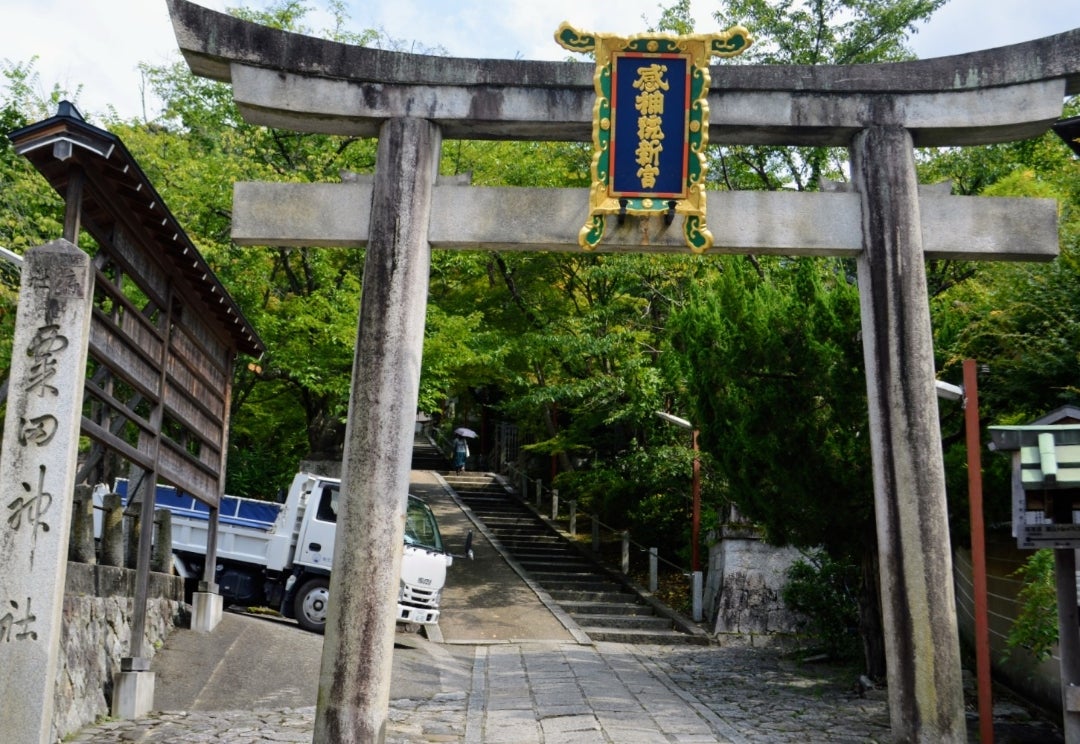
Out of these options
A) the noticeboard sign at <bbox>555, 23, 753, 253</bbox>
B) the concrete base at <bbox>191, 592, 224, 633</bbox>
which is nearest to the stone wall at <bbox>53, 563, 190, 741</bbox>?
the concrete base at <bbox>191, 592, 224, 633</bbox>

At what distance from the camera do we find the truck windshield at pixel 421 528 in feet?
55.7

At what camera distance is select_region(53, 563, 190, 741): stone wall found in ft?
29.0

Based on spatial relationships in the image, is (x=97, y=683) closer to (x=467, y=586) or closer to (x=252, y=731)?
(x=252, y=731)

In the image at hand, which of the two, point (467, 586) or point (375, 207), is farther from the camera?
point (467, 586)

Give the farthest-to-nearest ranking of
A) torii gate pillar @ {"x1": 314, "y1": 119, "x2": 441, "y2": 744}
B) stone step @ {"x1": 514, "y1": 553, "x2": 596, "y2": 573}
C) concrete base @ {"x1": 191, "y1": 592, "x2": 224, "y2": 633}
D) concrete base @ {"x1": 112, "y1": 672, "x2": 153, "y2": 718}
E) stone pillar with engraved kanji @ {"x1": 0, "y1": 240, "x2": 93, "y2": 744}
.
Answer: stone step @ {"x1": 514, "y1": 553, "x2": 596, "y2": 573} → concrete base @ {"x1": 191, "y1": 592, "x2": 224, "y2": 633} → concrete base @ {"x1": 112, "y1": 672, "x2": 153, "y2": 718} → torii gate pillar @ {"x1": 314, "y1": 119, "x2": 441, "y2": 744} → stone pillar with engraved kanji @ {"x1": 0, "y1": 240, "x2": 93, "y2": 744}

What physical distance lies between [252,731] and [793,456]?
23.9 feet

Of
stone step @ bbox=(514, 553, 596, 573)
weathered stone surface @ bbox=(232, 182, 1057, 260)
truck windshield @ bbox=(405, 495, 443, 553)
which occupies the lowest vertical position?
stone step @ bbox=(514, 553, 596, 573)

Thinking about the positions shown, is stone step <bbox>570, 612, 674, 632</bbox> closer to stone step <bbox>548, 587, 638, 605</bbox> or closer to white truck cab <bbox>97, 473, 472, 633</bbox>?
stone step <bbox>548, 587, 638, 605</bbox>

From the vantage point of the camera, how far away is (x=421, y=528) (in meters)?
17.3

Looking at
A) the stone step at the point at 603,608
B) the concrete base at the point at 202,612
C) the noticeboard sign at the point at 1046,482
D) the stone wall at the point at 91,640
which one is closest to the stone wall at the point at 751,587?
the stone step at the point at 603,608

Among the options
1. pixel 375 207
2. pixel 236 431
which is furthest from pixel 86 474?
pixel 236 431

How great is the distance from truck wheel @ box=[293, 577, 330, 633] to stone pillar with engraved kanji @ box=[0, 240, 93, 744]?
9.44 metres

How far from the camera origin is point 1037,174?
747 inches

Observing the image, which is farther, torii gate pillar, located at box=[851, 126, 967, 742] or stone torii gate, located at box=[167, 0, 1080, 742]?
Result: stone torii gate, located at box=[167, 0, 1080, 742]
